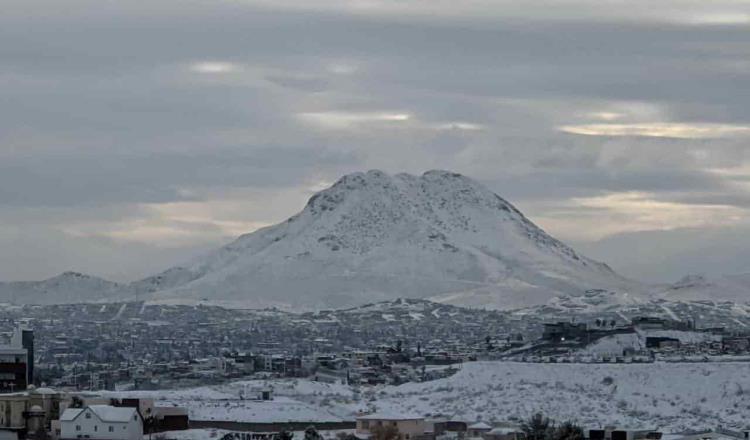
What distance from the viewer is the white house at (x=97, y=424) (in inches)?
3588

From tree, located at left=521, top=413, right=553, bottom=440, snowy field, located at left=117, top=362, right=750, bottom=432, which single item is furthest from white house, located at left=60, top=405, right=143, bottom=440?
snowy field, located at left=117, top=362, right=750, bottom=432

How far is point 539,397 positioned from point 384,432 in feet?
98.3

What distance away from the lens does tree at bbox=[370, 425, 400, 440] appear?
94.7m

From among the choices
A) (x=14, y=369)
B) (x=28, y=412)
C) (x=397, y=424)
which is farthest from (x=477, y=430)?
(x=14, y=369)

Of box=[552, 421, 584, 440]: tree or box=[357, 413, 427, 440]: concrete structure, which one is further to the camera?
box=[357, 413, 427, 440]: concrete structure

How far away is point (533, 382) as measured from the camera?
433ft

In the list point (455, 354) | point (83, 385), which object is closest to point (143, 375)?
point (83, 385)

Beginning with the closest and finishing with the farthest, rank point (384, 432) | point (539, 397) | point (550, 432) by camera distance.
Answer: point (550, 432), point (384, 432), point (539, 397)

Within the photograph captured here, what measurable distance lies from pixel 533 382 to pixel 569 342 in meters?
41.5

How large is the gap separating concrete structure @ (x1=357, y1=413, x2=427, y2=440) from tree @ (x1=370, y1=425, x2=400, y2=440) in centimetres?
17

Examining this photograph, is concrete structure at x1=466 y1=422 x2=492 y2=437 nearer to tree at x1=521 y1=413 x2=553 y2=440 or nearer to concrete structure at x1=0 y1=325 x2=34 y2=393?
tree at x1=521 y1=413 x2=553 y2=440

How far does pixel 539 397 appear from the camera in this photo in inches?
4936

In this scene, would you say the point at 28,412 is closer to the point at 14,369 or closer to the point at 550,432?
the point at 14,369

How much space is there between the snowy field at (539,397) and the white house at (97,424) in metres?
14.6
